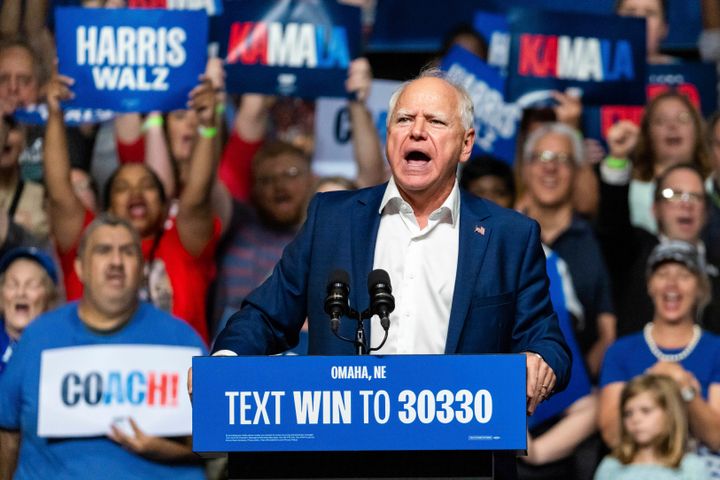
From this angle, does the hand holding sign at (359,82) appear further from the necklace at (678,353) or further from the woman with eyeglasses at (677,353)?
the necklace at (678,353)

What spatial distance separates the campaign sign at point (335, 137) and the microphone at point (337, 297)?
13.8 feet

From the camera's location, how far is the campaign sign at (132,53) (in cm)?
629

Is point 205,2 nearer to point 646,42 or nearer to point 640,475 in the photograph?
point 646,42

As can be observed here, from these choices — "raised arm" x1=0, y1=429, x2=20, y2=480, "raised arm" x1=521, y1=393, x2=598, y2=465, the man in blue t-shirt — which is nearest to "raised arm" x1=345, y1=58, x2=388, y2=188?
the man in blue t-shirt

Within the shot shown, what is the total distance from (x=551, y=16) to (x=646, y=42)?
535mm

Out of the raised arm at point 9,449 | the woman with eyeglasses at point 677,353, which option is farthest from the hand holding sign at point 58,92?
the woman with eyeglasses at point 677,353

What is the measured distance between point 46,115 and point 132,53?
641mm

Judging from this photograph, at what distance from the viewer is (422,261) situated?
10.7 ft

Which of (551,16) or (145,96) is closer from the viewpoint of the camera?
(145,96)

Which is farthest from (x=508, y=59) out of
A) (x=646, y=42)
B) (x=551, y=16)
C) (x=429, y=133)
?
(x=429, y=133)

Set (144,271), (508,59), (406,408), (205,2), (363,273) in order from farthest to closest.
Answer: (205,2), (508,59), (144,271), (363,273), (406,408)

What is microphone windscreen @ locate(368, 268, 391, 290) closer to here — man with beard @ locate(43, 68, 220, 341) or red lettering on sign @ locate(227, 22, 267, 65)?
man with beard @ locate(43, 68, 220, 341)

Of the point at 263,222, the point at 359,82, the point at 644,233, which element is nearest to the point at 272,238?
the point at 263,222

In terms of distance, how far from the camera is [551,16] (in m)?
6.95
